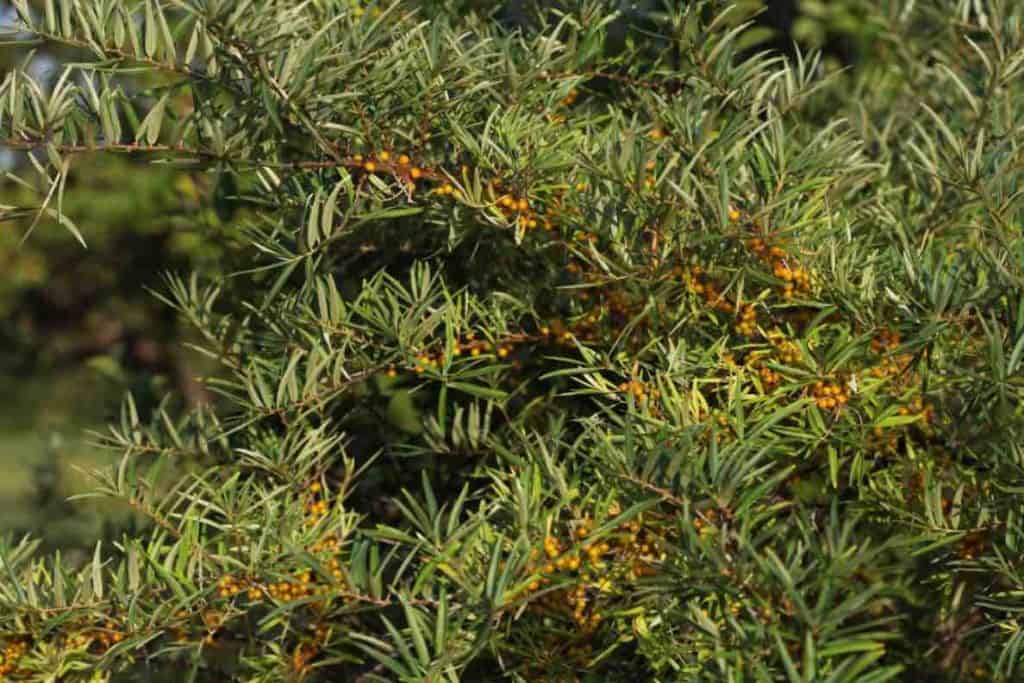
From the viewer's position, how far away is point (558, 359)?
1532mm

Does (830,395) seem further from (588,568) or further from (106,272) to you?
(106,272)

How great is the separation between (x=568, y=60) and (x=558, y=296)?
35cm

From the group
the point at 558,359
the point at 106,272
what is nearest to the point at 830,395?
the point at 558,359

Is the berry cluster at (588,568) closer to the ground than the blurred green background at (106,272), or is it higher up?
higher up

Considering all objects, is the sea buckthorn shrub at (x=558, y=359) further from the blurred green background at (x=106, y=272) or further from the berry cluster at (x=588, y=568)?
the blurred green background at (x=106, y=272)

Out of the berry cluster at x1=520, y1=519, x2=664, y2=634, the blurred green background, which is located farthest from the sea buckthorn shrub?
the blurred green background

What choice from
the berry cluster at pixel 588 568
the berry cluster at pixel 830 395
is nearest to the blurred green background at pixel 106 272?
the berry cluster at pixel 830 395

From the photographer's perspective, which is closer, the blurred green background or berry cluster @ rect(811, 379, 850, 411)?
berry cluster @ rect(811, 379, 850, 411)

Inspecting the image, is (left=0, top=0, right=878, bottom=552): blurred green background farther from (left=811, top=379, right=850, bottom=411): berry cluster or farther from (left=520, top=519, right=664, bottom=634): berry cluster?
(left=520, top=519, right=664, bottom=634): berry cluster

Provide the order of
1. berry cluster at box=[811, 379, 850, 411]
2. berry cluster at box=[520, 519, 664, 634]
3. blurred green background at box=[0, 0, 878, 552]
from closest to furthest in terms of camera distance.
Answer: berry cluster at box=[520, 519, 664, 634] → berry cluster at box=[811, 379, 850, 411] → blurred green background at box=[0, 0, 878, 552]

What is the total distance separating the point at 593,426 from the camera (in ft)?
4.67

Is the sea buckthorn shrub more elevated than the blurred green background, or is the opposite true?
the sea buckthorn shrub

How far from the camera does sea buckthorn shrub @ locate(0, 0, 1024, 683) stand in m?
1.38

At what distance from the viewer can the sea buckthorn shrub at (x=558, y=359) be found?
138cm
